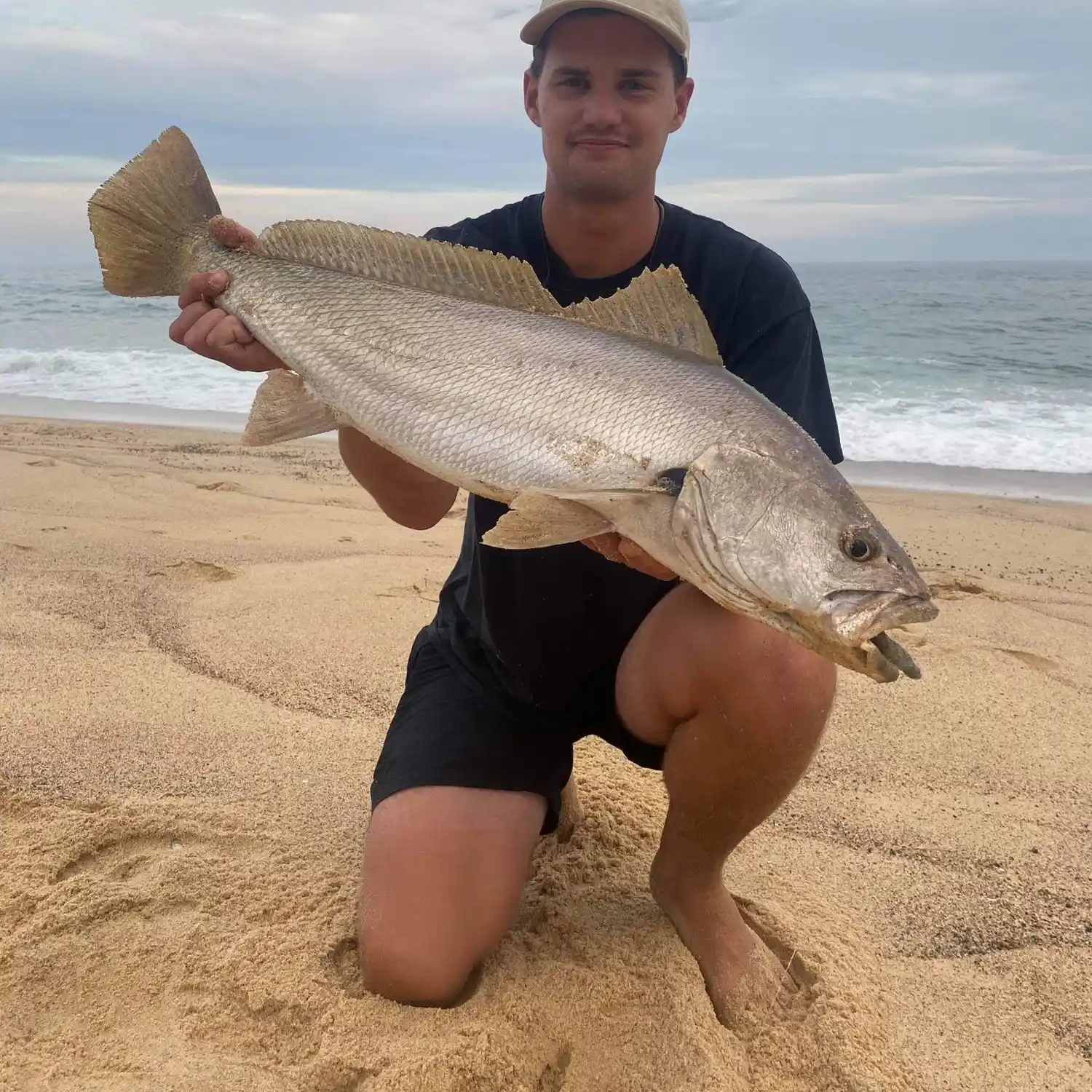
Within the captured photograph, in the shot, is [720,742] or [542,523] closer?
[542,523]

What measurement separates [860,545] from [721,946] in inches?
44.1

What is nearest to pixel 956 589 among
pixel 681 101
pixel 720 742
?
pixel 681 101

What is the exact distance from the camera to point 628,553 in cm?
220

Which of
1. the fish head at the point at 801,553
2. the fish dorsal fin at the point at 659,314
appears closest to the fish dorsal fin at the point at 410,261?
Answer: the fish dorsal fin at the point at 659,314

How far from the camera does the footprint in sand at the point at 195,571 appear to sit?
188 inches

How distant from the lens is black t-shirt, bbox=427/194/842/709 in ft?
8.70

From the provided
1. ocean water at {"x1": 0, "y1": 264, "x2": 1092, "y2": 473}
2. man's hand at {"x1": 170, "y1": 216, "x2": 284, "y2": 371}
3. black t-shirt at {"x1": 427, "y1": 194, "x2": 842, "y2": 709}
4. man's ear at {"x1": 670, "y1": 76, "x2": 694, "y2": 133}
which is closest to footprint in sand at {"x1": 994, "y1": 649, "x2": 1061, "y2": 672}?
black t-shirt at {"x1": 427, "y1": 194, "x2": 842, "y2": 709}

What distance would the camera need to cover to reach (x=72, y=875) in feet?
8.25

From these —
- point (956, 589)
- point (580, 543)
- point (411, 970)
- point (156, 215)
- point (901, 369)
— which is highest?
point (156, 215)

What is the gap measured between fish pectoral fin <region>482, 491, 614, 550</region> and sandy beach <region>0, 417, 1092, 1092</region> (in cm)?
110

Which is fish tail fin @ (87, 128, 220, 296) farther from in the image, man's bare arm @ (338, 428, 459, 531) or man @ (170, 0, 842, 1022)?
man's bare arm @ (338, 428, 459, 531)

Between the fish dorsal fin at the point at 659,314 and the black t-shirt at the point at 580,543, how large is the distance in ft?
1.09

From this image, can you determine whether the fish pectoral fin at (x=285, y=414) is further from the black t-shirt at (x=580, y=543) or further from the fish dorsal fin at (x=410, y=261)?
the black t-shirt at (x=580, y=543)

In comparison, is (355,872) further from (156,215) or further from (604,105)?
(604,105)
